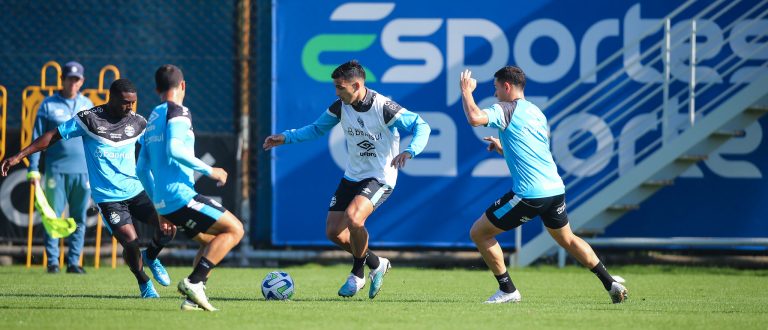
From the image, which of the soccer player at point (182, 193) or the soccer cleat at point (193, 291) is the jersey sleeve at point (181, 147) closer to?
the soccer player at point (182, 193)

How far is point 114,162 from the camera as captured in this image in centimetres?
1051

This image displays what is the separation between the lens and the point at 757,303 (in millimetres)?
10070

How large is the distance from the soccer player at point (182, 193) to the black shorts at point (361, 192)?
5.34 feet

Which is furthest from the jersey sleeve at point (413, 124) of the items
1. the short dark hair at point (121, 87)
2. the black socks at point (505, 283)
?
the short dark hair at point (121, 87)

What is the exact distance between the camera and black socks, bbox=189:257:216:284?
27.8 ft

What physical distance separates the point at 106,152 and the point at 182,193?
220 cm

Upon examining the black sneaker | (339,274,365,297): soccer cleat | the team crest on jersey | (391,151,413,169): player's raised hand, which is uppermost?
(391,151,413,169): player's raised hand

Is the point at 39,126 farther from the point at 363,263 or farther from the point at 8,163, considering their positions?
the point at 363,263

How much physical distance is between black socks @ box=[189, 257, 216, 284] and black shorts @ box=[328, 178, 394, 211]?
193 centimetres

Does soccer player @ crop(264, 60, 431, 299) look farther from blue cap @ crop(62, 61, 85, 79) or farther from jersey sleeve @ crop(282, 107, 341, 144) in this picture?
blue cap @ crop(62, 61, 85, 79)

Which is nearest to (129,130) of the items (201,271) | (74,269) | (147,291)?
(147,291)

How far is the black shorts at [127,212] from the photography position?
1036 cm

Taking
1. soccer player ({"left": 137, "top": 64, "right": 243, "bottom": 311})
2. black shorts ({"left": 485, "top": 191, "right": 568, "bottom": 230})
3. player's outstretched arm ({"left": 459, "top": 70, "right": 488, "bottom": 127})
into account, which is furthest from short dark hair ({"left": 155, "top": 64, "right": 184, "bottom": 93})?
black shorts ({"left": 485, "top": 191, "right": 568, "bottom": 230})

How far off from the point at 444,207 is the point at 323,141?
1748 mm
